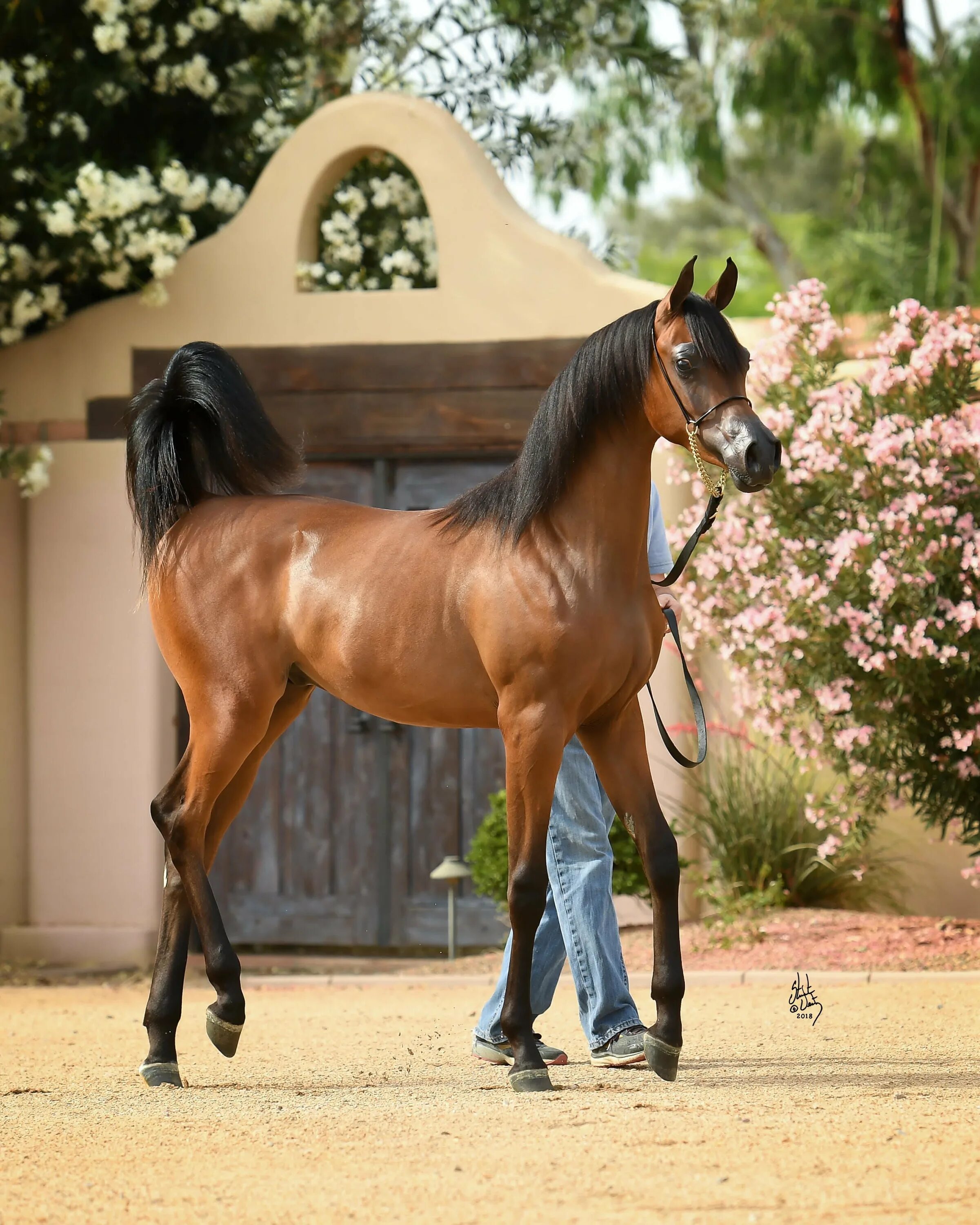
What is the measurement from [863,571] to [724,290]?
301 cm

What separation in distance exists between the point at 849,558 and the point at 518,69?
5.01 meters

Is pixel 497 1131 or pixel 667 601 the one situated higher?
pixel 667 601

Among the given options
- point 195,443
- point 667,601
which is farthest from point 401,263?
point 667,601

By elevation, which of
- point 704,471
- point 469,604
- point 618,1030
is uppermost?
point 704,471

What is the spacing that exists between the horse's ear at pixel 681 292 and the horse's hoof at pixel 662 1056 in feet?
6.57

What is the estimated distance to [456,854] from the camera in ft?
27.9

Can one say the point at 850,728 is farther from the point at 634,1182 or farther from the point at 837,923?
the point at 634,1182

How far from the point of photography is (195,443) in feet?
16.6

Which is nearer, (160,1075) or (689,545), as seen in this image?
(689,545)

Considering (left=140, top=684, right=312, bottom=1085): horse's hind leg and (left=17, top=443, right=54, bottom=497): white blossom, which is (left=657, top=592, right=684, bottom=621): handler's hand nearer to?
(left=140, top=684, right=312, bottom=1085): horse's hind leg

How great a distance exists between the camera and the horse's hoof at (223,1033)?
4.55 metres

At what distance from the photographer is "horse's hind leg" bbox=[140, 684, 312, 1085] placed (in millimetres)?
4633
